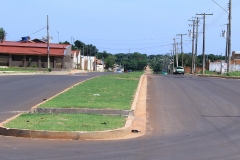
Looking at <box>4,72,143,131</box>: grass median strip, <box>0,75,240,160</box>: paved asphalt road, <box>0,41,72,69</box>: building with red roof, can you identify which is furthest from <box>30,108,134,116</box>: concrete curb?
<box>0,41,72,69</box>: building with red roof

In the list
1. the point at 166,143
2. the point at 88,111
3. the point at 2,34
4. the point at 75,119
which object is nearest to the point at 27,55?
the point at 2,34

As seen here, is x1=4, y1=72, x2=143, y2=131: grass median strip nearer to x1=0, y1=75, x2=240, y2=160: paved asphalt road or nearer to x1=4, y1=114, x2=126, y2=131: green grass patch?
x1=4, y1=114, x2=126, y2=131: green grass patch

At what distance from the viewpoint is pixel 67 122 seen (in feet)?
43.2

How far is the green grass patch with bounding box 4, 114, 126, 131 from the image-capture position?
1219cm

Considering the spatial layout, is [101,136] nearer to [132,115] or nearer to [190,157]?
[190,157]

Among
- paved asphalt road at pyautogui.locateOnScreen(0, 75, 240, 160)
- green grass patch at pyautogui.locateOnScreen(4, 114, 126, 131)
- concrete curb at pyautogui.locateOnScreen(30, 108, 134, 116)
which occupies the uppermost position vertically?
concrete curb at pyautogui.locateOnScreen(30, 108, 134, 116)

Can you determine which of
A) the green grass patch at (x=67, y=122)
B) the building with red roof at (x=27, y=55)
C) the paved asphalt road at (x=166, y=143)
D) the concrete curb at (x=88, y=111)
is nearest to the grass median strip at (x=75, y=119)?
the green grass patch at (x=67, y=122)

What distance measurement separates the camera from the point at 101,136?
463 inches

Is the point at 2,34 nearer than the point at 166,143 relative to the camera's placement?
No

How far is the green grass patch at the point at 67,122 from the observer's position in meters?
12.2

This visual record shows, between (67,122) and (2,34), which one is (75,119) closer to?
(67,122)

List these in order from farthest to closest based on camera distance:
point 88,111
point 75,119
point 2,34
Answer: point 2,34, point 88,111, point 75,119

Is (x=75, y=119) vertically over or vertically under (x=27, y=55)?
under

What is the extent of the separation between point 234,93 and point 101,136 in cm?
1566
